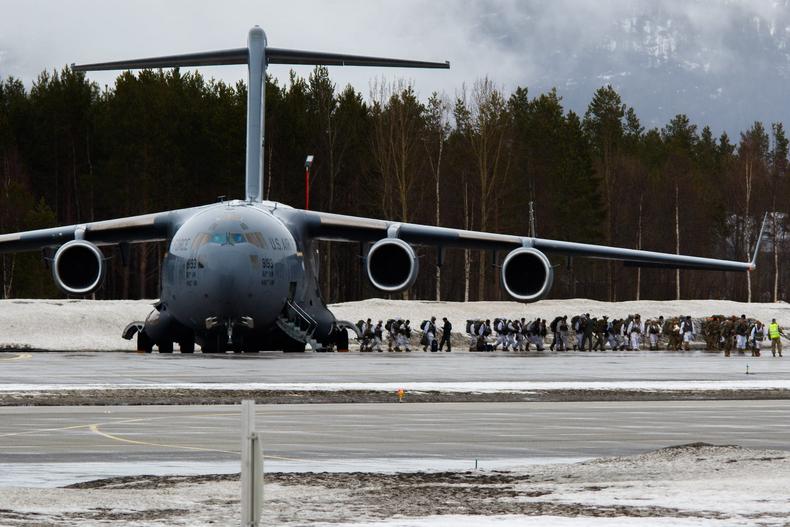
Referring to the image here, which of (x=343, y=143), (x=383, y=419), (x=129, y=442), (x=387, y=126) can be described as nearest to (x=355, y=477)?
(x=129, y=442)

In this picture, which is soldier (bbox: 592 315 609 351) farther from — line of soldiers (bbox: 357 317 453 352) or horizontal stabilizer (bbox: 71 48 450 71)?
horizontal stabilizer (bbox: 71 48 450 71)

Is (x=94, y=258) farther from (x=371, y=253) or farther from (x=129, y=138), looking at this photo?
(x=129, y=138)

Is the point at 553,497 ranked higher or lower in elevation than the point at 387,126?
lower

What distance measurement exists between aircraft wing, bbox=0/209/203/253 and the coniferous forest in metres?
32.1

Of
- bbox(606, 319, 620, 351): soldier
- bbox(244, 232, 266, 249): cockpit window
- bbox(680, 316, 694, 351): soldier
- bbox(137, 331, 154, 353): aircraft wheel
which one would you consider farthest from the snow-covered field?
bbox(680, 316, 694, 351): soldier

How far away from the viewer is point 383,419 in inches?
667

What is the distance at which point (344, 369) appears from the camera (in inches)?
1125

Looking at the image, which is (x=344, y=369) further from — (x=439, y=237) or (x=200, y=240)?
(x=439, y=237)

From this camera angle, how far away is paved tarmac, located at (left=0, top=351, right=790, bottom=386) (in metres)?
24.9

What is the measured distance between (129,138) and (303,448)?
68970 millimetres

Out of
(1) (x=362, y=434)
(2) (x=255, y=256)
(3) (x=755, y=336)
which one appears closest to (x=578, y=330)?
(3) (x=755, y=336)

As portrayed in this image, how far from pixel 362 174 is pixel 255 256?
172 feet

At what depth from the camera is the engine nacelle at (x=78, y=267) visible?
34938 mm

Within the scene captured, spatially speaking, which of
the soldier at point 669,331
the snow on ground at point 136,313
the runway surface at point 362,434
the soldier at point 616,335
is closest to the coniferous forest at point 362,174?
the snow on ground at point 136,313
